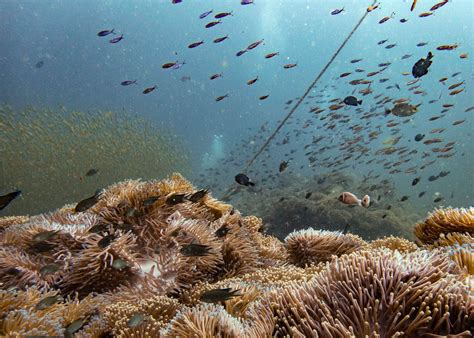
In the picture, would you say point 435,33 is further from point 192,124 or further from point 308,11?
point 192,124

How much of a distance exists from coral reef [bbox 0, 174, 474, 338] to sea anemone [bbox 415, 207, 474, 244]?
0.04ft

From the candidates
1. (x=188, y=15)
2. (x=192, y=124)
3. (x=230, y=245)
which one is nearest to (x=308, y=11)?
(x=188, y=15)

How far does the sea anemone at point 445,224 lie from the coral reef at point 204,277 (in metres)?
0.01

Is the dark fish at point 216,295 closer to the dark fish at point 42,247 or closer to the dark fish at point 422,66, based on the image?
the dark fish at point 42,247

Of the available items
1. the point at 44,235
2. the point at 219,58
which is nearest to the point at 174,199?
the point at 44,235

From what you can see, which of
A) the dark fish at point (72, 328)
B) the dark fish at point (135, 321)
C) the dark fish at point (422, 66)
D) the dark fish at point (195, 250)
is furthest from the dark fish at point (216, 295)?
the dark fish at point (422, 66)

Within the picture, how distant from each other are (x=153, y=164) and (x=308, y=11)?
100m

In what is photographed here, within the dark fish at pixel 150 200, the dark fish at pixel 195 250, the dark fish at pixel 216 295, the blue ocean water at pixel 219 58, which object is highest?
the dark fish at pixel 216 295

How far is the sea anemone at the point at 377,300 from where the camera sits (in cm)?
150

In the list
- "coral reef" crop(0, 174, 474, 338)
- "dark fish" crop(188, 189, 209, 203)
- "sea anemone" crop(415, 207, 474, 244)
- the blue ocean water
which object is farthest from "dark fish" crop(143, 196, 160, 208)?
the blue ocean water

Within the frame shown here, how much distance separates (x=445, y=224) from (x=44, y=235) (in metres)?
3.64

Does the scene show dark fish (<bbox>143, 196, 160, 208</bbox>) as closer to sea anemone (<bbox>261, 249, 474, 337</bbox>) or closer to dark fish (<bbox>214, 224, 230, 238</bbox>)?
dark fish (<bbox>214, 224, 230, 238</bbox>)

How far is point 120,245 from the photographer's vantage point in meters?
3.06

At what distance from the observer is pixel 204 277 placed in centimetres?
331
